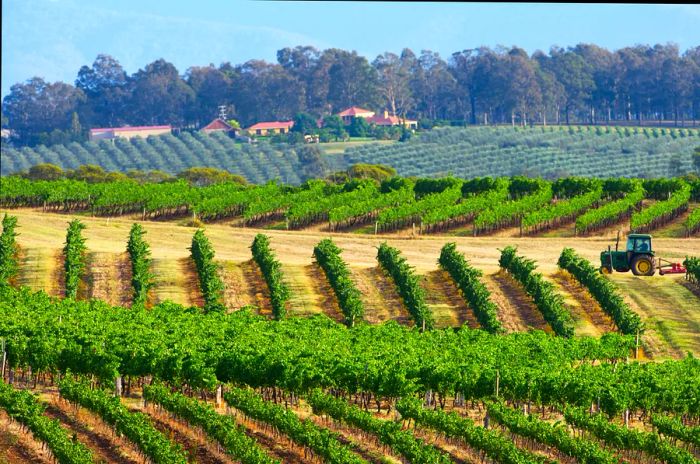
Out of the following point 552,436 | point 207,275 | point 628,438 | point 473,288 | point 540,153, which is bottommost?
point 628,438

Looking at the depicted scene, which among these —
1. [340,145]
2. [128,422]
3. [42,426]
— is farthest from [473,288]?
[340,145]

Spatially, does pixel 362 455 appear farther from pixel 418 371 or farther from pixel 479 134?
pixel 479 134

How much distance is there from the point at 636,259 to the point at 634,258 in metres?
0.17

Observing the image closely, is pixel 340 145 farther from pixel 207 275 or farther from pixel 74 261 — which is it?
pixel 207 275

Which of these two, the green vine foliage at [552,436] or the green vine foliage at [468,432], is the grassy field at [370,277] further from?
the green vine foliage at [468,432]

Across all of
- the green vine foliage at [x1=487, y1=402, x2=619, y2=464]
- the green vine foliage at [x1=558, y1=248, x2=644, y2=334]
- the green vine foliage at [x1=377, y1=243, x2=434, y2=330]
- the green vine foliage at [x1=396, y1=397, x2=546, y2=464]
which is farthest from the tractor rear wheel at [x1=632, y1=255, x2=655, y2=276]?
the green vine foliage at [x1=396, y1=397, x2=546, y2=464]

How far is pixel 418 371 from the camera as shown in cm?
4272

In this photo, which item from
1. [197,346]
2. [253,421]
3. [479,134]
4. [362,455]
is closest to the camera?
[362,455]

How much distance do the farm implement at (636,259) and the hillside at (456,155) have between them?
325 ft

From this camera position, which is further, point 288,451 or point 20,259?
point 20,259

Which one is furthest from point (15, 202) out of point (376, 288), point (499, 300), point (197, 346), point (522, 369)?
point (522, 369)

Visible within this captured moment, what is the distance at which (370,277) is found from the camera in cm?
6800

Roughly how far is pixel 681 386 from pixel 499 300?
20.9m

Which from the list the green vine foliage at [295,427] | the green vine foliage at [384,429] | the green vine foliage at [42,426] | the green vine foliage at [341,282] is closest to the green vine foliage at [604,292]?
the green vine foliage at [341,282]
